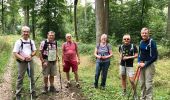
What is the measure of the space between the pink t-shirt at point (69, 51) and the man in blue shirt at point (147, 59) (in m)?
3.47

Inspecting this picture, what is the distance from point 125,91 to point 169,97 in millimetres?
1503

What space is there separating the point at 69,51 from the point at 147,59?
376 centimetres

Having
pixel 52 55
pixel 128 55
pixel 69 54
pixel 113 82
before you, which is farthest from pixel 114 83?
pixel 52 55

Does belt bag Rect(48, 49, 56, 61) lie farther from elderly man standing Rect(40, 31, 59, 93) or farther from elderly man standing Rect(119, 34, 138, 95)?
elderly man standing Rect(119, 34, 138, 95)

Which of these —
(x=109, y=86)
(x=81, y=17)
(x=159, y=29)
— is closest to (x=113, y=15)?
(x=159, y=29)

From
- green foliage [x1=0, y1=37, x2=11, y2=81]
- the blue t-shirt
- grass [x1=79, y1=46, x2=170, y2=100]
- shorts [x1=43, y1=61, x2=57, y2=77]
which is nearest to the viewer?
the blue t-shirt

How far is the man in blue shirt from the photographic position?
9.50m

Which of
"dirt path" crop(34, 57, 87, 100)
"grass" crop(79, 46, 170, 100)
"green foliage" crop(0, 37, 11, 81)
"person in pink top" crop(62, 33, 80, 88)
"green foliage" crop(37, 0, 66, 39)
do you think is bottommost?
"dirt path" crop(34, 57, 87, 100)

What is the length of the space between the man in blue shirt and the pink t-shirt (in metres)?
3.47

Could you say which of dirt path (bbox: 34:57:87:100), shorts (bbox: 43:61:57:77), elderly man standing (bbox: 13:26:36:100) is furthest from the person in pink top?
elderly man standing (bbox: 13:26:36:100)

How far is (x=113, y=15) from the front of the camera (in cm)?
3412

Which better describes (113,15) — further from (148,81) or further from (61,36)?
(148,81)

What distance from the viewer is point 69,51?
12.6 meters

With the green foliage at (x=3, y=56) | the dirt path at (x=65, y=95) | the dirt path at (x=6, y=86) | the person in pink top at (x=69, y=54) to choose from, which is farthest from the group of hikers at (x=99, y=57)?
the green foliage at (x=3, y=56)
